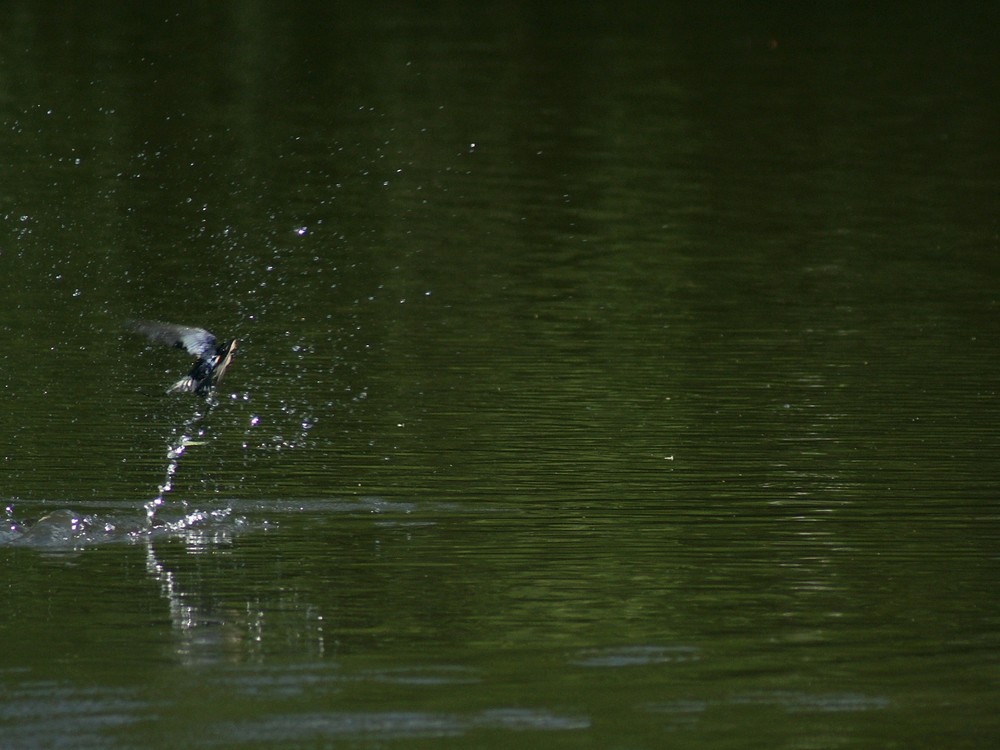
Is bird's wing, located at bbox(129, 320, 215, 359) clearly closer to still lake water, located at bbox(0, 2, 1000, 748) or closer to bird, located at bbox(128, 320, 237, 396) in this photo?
bird, located at bbox(128, 320, 237, 396)

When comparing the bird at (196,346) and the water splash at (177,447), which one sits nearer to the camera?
the bird at (196,346)

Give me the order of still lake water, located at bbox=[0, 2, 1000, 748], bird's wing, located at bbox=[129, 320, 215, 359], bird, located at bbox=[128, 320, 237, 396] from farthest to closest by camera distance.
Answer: bird's wing, located at bbox=[129, 320, 215, 359]
bird, located at bbox=[128, 320, 237, 396]
still lake water, located at bbox=[0, 2, 1000, 748]

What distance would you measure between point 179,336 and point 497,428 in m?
2.61

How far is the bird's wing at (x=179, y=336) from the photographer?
1066 cm

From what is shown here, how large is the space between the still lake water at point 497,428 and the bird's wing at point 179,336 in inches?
31.5

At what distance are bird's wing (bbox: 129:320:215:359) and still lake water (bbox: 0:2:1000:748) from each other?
799 mm

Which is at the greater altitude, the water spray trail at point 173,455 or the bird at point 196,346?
the bird at point 196,346

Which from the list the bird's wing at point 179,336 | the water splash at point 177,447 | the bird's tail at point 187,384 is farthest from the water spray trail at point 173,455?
the bird's wing at point 179,336

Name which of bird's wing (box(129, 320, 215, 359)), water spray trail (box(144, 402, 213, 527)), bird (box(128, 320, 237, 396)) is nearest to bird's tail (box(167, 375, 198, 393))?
bird (box(128, 320, 237, 396))

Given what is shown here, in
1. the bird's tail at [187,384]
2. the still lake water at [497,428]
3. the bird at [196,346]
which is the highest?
the bird at [196,346]

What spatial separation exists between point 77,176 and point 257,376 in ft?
34.2

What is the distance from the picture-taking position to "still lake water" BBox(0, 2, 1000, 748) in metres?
7.68

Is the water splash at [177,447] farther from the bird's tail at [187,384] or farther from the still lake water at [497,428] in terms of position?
the bird's tail at [187,384]

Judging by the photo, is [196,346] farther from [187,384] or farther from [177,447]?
[177,447]
